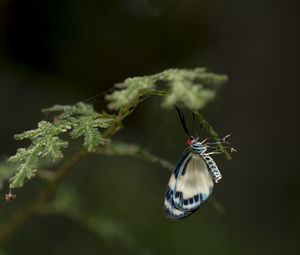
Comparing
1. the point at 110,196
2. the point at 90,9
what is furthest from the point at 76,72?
the point at 110,196

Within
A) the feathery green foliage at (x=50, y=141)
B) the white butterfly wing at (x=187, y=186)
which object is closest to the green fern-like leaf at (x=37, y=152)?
the feathery green foliage at (x=50, y=141)

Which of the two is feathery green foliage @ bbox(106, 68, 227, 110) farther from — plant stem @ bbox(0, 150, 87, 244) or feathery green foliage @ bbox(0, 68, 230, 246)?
plant stem @ bbox(0, 150, 87, 244)

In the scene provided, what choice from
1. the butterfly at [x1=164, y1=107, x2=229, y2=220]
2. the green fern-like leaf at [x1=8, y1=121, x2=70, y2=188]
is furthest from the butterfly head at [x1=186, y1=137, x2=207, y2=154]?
the green fern-like leaf at [x1=8, y1=121, x2=70, y2=188]

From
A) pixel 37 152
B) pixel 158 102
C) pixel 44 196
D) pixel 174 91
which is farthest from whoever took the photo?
pixel 158 102

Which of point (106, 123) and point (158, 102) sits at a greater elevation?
point (158, 102)

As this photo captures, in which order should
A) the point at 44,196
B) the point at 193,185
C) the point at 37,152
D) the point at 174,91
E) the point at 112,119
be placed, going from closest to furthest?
the point at 174,91 → the point at 37,152 → the point at 112,119 → the point at 193,185 → the point at 44,196

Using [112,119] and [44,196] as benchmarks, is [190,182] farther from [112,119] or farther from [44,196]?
[44,196]

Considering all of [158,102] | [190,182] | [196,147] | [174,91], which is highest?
[158,102]

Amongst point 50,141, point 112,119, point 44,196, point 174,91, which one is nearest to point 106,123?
point 112,119
